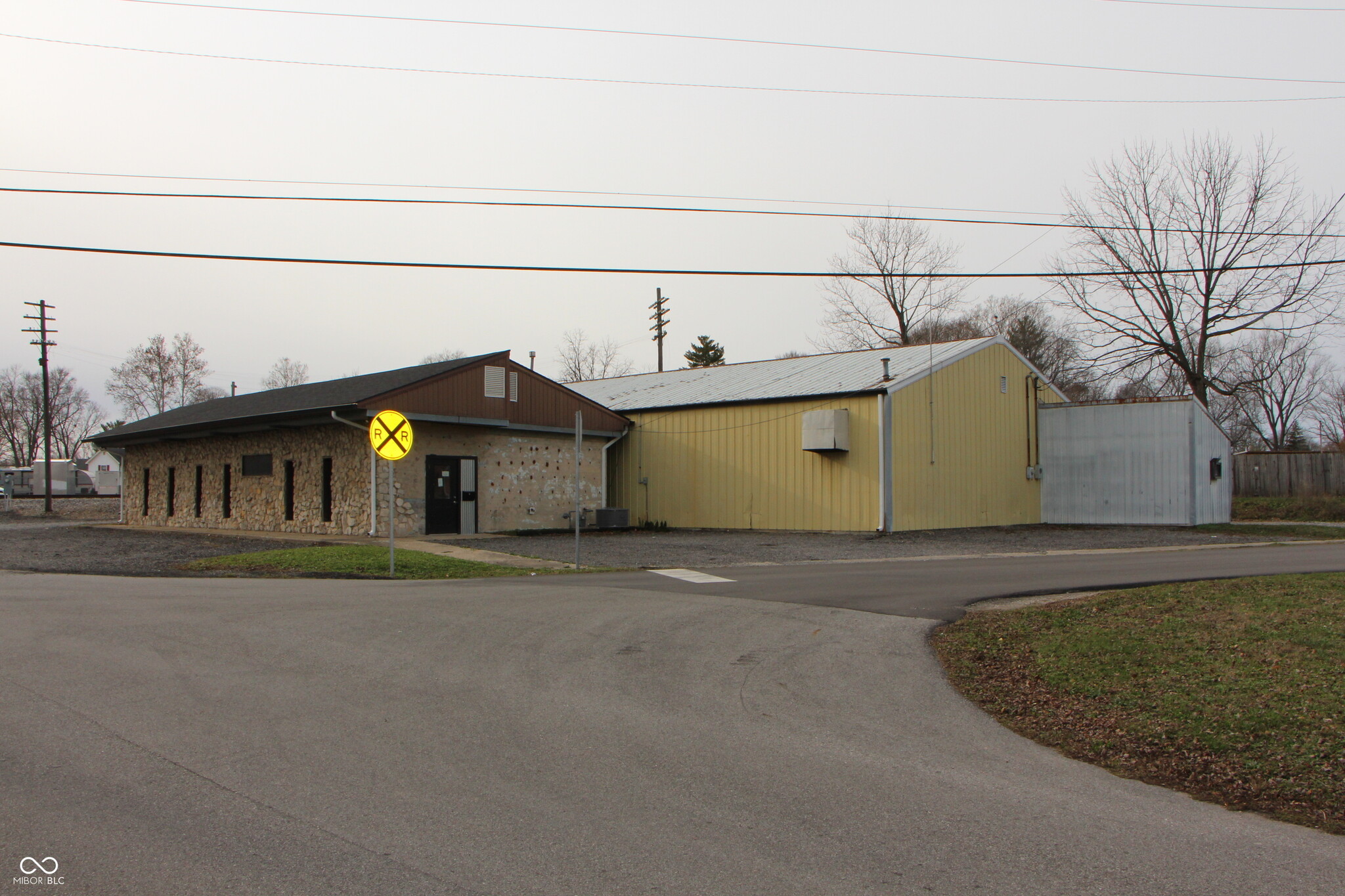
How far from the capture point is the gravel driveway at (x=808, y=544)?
1920 cm

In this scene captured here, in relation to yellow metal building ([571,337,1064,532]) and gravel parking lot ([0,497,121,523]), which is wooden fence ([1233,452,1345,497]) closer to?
yellow metal building ([571,337,1064,532])

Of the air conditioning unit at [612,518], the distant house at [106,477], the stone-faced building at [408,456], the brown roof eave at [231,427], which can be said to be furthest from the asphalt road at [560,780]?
the distant house at [106,477]

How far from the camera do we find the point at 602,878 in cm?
382

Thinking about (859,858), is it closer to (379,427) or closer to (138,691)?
(138,691)

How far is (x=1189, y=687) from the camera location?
269 inches

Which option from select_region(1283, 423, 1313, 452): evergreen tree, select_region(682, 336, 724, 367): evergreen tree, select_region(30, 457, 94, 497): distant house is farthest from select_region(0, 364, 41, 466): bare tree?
select_region(1283, 423, 1313, 452): evergreen tree

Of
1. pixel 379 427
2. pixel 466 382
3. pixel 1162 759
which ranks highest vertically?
pixel 466 382

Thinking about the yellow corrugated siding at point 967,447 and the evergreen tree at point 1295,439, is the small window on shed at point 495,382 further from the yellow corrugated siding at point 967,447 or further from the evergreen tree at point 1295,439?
the evergreen tree at point 1295,439

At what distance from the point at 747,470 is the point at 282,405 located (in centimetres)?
1406

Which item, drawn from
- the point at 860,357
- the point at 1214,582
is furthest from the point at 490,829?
the point at 860,357

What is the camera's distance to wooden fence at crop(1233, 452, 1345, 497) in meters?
37.2

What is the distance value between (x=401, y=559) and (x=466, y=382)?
8.49 m

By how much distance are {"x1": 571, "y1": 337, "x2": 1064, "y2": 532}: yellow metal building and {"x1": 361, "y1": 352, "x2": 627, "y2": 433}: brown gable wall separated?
9.27 ft

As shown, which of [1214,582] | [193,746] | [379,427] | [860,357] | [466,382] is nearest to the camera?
[193,746]
